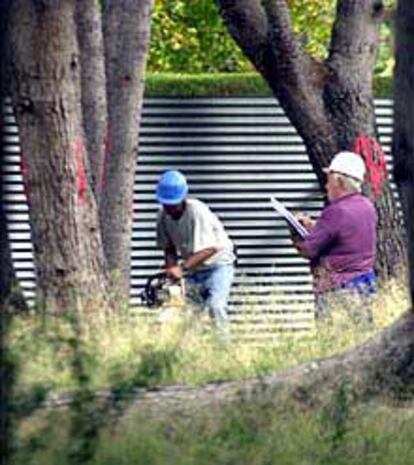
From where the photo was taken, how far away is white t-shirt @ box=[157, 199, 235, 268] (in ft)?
53.2

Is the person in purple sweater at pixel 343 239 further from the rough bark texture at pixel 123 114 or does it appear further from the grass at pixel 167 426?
the grass at pixel 167 426

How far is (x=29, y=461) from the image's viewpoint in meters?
8.20

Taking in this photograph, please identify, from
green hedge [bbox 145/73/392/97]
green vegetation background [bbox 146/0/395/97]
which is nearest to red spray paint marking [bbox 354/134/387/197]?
green hedge [bbox 145/73/392/97]

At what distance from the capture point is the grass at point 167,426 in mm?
8523

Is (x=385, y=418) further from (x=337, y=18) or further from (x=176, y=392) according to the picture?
(x=337, y=18)

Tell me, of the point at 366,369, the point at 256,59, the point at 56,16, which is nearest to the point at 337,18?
the point at 256,59

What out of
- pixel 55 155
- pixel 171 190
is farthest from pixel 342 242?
pixel 55 155

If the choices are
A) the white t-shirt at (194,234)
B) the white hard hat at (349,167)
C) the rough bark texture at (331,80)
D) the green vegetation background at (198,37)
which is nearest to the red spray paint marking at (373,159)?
the rough bark texture at (331,80)

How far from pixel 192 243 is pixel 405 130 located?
19.5 ft

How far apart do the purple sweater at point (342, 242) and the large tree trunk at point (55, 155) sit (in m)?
1.80

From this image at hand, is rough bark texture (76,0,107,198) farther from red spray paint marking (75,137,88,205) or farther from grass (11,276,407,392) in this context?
grass (11,276,407,392)

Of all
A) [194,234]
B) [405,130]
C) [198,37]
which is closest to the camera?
[405,130]

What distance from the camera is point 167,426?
9867mm

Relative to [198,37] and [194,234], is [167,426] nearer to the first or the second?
[194,234]
